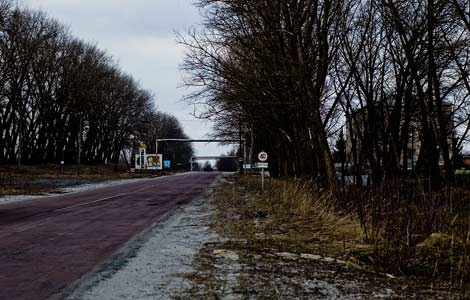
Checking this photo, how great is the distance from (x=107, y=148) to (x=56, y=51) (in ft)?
116

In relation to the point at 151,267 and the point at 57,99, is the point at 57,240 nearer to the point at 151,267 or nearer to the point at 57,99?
the point at 151,267

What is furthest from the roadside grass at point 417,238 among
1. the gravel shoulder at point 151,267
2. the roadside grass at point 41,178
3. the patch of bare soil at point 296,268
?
the roadside grass at point 41,178

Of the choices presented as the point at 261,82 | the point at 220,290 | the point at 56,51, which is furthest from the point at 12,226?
the point at 56,51

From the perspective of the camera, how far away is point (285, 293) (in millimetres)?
6719

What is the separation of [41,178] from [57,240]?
3985 cm

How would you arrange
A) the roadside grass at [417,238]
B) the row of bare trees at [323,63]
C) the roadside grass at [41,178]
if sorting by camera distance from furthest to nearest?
1. the roadside grass at [41,178]
2. the row of bare trees at [323,63]
3. the roadside grass at [417,238]

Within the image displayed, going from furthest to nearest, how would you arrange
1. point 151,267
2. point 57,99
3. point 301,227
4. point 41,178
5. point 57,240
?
point 57,99, point 41,178, point 301,227, point 57,240, point 151,267

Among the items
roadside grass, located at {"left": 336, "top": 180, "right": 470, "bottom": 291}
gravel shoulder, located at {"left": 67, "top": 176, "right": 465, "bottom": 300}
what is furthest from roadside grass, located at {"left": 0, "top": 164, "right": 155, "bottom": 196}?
roadside grass, located at {"left": 336, "top": 180, "right": 470, "bottom": 291}

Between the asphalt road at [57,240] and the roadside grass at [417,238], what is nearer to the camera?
the asphalt road at [57,240]

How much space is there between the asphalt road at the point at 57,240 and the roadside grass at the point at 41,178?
11597mm

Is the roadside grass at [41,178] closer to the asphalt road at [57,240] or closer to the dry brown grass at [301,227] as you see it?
the asphalt road at [57,240]

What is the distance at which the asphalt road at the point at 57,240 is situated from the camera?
7.59 metres

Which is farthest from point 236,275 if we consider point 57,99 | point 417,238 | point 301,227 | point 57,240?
point 57,99

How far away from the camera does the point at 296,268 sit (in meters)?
8.26
